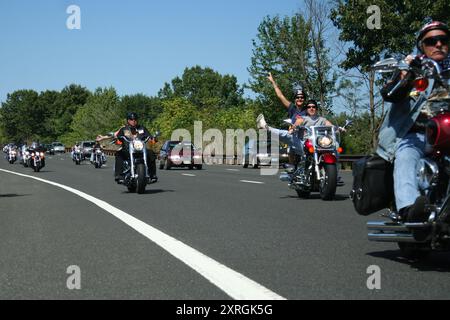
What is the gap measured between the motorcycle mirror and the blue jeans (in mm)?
586

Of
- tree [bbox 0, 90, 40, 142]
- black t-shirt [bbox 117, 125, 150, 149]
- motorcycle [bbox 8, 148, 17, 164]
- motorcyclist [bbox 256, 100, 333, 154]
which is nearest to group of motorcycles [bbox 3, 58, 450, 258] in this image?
motorcyclist [bbox 256, 100, 333, 154]

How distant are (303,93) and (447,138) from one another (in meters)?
7.96

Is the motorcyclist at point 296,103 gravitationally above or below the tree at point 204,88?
below

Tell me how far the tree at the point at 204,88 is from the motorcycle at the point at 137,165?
118m

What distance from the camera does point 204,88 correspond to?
456ft

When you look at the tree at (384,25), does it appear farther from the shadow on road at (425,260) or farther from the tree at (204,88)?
the tree at (204,88)

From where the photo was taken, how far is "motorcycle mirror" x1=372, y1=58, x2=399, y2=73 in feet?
17.1

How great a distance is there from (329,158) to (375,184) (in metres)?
6.42

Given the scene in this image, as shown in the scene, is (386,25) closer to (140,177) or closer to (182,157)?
(182,157)

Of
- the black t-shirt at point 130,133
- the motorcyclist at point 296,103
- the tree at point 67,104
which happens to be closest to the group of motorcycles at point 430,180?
the motorcyclist at point 296,103

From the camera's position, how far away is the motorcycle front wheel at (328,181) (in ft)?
40.0

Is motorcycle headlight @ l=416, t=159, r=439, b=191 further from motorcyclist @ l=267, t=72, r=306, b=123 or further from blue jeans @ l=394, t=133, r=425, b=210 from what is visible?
motorcyclist @ l=267, t=72, r=306, b=123
